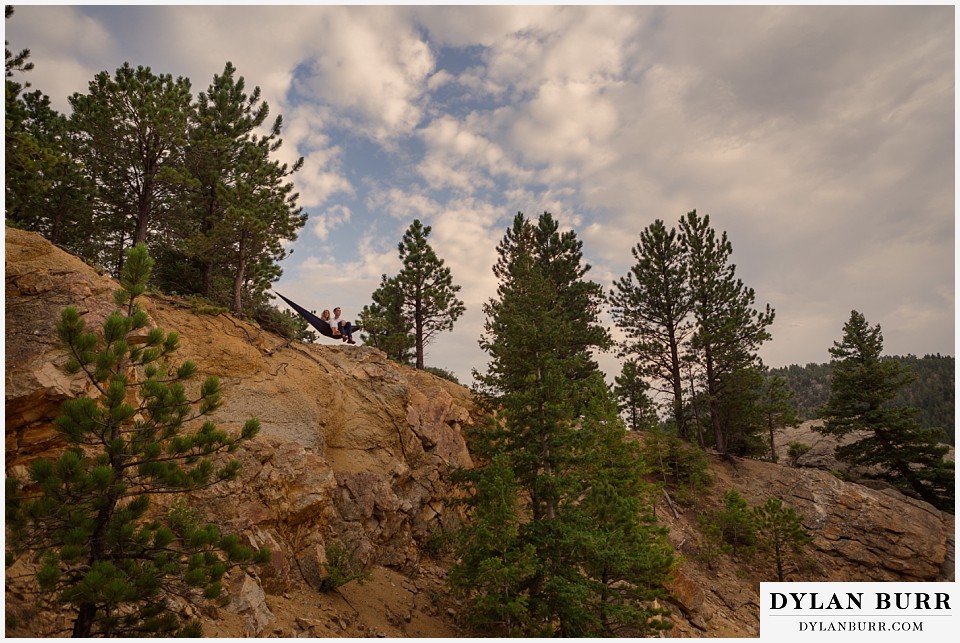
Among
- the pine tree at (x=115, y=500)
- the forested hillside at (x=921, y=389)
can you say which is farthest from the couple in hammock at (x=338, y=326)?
the forested hillside at (x=921, y=389)

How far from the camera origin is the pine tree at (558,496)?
11297 mm

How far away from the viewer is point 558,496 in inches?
520

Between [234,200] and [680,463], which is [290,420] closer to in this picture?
[234,200]

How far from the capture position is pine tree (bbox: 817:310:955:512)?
2448 cm

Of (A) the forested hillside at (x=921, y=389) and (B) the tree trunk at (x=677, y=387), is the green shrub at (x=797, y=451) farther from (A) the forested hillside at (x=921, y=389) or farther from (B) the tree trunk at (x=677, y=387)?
(A) the forested hillside at (x=921, y=389)

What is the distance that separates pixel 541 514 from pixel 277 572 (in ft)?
24.1

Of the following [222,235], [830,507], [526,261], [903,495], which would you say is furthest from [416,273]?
[903,495]

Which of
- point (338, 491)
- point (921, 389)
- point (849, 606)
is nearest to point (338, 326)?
point (338, 491)

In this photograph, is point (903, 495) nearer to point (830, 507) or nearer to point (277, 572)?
point (830, 507)

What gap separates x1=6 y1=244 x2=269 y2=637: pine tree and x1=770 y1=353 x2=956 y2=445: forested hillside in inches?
3670

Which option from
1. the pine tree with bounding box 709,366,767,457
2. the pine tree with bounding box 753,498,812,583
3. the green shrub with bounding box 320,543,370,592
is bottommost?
the pine tree with bounding box 753,498,812,583

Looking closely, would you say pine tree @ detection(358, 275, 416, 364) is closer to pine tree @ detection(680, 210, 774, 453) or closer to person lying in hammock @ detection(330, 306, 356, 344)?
person lying in hammock @ detection(330, 306, 356, 344)

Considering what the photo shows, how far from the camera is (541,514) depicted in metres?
13.7

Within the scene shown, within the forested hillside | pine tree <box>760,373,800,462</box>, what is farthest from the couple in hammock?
the forested hillside
